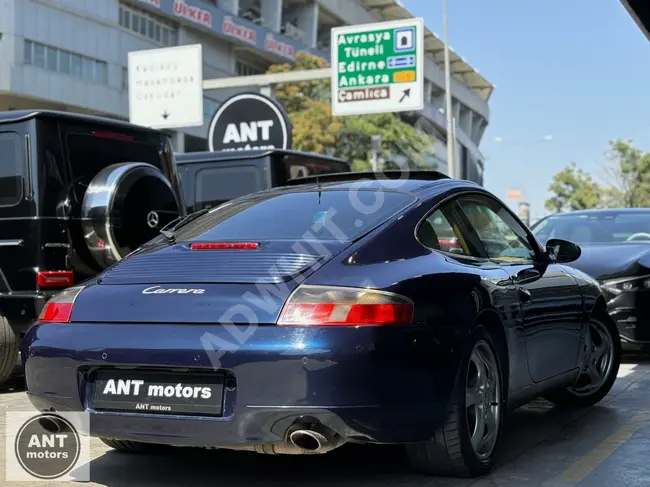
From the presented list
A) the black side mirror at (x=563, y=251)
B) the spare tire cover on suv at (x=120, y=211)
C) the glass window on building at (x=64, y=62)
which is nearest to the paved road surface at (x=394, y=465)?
the black side mirror at (x=563, y=251)

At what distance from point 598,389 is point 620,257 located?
2.47 m

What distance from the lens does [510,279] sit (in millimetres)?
4551

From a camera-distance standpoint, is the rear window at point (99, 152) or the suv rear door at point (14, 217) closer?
the suv rear door at point (14, 217)

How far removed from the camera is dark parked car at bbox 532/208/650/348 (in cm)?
771

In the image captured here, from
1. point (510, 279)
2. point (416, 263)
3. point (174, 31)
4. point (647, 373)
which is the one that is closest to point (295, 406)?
point (416, 263)

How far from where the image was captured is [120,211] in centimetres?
664

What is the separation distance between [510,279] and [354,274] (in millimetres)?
1240

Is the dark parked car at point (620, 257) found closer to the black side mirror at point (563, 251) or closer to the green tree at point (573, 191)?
the black side mirror at point (563, 251)

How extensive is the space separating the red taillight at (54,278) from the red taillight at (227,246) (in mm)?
2694

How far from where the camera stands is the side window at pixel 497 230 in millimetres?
4730

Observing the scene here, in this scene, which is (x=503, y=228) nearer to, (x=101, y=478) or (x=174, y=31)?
(x=101, y=478)

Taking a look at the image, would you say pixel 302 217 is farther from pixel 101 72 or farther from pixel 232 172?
pixel 101 72

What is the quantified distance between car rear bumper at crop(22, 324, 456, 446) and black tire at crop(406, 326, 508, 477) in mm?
107

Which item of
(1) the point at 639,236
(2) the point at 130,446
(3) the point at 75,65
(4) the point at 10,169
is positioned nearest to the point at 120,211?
(4) the point at 10,169
